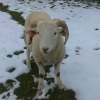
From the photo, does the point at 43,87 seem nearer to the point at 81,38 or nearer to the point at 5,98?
the point at 5,98

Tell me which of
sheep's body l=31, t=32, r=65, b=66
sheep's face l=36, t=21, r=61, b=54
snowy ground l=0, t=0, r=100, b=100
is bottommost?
snowy ground l=0, t=0, r=100, b=100

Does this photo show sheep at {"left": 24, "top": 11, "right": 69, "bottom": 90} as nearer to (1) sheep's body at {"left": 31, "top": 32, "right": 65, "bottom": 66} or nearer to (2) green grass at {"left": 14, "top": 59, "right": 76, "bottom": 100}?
(1) sheep's body at {"left": 31, "top": 32, "right": 65, "bottom": 66}

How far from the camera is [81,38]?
752cm

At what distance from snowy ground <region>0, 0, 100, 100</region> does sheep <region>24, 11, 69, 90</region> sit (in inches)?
22.3

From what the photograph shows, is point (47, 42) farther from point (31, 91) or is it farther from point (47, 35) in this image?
point (31, 91)

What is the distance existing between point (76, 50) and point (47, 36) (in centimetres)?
306

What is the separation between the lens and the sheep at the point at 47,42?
3.58m

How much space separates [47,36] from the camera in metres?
3.58

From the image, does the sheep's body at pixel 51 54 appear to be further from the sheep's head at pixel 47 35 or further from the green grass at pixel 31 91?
the green grass at pixel 31 91

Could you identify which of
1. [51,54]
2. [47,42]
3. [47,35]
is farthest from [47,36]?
[51,54]

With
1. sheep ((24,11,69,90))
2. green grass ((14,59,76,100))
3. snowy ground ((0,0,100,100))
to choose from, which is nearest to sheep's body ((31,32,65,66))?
sheep ((24,11,69,90))

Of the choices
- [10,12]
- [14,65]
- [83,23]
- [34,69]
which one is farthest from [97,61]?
[10,12]

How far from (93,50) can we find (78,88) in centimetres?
217

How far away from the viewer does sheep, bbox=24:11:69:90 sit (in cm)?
358
